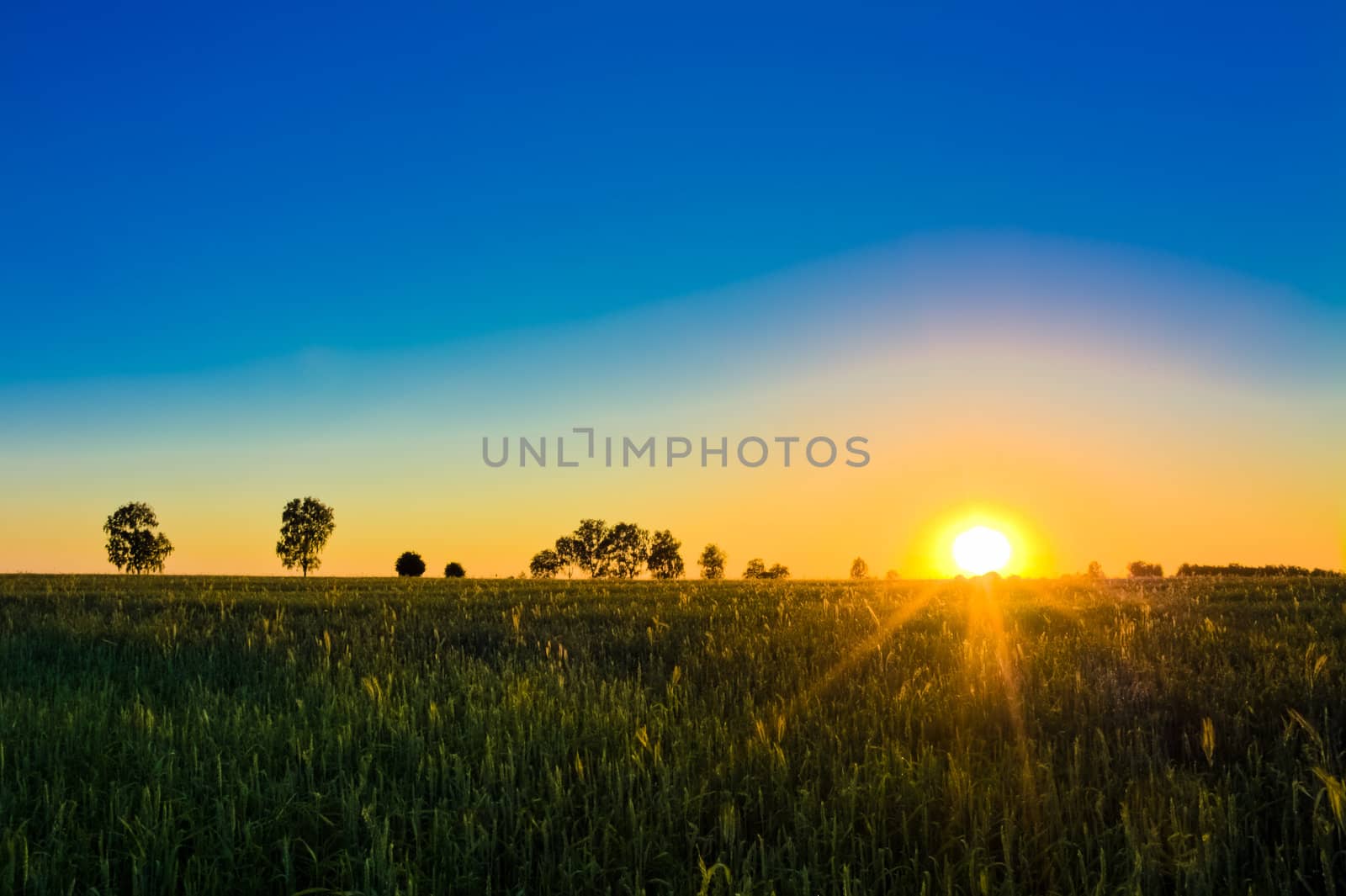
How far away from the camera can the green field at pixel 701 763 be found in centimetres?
384

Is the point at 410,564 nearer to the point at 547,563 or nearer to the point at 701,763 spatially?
the point at 547,563

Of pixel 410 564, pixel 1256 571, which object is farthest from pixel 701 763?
pixel 410 564

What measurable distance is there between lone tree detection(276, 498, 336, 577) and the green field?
294ft

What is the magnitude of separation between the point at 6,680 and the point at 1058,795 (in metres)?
9.33

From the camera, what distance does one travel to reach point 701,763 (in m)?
5.07

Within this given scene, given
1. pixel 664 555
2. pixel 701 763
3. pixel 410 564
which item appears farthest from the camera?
pixel 664 555

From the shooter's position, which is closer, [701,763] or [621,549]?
[701,763]

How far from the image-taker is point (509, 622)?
11.2 meters

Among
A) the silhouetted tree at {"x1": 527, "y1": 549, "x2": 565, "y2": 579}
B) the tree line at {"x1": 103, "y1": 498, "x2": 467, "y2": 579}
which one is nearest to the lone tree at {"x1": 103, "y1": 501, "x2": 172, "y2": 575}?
the tree line at {"x1": 103, "y1": 498, "x2": 467, "y2": 579}

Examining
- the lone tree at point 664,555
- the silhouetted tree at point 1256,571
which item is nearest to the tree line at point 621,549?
the lone tree at point 664,555

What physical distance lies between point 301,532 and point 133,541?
1673 centimetres

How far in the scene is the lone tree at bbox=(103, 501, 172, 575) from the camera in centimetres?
9006

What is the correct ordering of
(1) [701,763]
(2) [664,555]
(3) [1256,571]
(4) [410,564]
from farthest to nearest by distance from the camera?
(2) [664,555] → (4) [410,564] → (3) [1256,571] → (1) [701,763]

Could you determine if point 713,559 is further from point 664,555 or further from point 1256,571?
point 1256,571
